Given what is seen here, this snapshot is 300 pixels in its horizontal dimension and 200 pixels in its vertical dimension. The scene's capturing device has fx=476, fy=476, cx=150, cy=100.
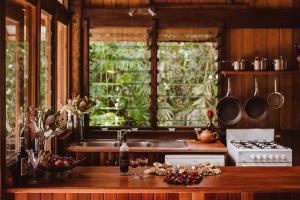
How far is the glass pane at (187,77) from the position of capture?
20.5ft

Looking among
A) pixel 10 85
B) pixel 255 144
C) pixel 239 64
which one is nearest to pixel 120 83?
pixel 239 64

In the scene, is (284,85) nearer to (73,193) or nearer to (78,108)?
(78,108)

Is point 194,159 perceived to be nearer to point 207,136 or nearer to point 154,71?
point 207,136

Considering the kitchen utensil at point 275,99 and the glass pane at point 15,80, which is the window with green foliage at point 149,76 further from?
the glass pane at point 15,80

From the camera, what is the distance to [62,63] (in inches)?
233

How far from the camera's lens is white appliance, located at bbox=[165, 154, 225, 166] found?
5.34 m

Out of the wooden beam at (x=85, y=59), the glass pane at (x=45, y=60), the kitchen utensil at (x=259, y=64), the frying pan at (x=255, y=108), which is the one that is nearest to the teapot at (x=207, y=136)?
the frying pan at (x=255, y=108)

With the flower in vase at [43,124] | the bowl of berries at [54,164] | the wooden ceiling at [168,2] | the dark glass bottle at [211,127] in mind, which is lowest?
the bowl of berries at [54,164]

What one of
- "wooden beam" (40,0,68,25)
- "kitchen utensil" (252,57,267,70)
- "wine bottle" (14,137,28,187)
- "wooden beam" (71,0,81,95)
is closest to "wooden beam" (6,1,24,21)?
"wooden beam" (40,0,68,25)

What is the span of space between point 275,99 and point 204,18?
140 cm

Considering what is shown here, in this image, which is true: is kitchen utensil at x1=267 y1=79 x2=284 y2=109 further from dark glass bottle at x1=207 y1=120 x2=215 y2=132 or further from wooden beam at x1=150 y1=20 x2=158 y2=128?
wooden beam at x1=150 y1=20 x2=158 y2=128

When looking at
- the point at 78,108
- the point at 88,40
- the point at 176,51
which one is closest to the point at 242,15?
the point at 176,51

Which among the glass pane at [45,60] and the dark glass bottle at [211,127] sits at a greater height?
the glass pane at [45,60]

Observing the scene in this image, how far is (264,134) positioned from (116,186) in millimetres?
3230
